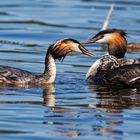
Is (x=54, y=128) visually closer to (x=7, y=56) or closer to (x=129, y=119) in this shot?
(x=129, y=119)

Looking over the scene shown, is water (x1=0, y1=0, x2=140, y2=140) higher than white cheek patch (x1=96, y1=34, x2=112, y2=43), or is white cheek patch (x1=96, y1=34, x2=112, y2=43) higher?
white cheek patch (x1=96, y1=34, x2=112, y2=43)

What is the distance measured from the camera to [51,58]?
1792 cm

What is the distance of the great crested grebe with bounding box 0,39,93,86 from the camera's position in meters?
17.3

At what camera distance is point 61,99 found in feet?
52.1

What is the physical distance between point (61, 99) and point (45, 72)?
2.07 m

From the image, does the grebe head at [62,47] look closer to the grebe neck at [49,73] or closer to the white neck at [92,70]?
the grebe neck at [49,73]

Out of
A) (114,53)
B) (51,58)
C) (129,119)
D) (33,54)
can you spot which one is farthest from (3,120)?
(33,54)

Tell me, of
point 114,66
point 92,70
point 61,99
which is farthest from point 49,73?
point 61,99

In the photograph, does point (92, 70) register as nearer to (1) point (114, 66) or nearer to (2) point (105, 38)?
(1) point (114, 66)

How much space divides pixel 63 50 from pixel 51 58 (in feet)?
0.97

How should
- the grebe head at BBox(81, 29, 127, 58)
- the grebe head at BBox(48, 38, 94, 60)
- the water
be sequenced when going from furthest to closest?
the grebe head at BBox(81, 29, 127, 58), the grebe head at BBox(48, 38, 94, 60), the water

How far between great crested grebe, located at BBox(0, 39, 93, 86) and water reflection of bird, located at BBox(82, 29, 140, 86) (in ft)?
2.55

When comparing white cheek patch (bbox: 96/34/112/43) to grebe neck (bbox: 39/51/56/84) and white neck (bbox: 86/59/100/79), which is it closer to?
white neck (bbox: 86/59/100/79)

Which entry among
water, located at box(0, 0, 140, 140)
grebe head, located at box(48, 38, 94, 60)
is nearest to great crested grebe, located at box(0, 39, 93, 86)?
grebe head, located at box(48, 38, 94, 60)
